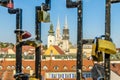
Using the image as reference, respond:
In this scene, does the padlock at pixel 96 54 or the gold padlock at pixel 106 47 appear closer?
the gold padlock at pixel 106 47

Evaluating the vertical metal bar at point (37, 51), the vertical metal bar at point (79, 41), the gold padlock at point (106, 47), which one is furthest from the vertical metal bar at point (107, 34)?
the vertical metal bar at point (37, 51)

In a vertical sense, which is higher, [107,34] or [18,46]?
[107,34]

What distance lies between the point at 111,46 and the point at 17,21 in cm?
178

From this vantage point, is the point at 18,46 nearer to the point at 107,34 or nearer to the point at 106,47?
the point at 107,34

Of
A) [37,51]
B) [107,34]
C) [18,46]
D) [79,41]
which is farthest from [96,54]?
[18,46]

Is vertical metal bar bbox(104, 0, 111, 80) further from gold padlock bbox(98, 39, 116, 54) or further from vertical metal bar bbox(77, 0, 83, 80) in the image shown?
vertical metal bar bbox(77, 0, 83, 80)

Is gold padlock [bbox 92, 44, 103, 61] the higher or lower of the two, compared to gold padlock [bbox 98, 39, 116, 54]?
lower

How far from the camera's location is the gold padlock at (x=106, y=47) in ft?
15.8

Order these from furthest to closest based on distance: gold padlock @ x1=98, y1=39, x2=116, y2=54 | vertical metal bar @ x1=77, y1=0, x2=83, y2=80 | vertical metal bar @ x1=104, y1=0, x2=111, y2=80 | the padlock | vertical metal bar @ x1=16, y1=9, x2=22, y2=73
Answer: vertical metal bar @ x1=16, y1=9, x2=22, y2=73 < vertical metal bar @ x1=77, y1=0, x2=83, y2=80 < the padlock < vertical metal bar @ x1=104, y1=0, x2=111, y2=80 < gold padlock @ x1=98, y1=39, x2=116, y2=54

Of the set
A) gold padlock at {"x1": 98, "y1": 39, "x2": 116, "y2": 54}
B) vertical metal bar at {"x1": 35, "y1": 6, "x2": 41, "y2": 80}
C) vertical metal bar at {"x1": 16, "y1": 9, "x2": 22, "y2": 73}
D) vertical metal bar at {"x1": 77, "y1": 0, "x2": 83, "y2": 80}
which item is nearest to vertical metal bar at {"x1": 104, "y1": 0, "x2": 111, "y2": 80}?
gold padlock at {"x1": 98, "y1": 39, "x2": 116, "y2": 54}

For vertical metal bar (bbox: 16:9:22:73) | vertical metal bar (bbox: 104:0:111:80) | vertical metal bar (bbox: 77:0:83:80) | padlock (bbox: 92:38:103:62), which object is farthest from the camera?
vertical metal bar (bbox: 16:9:22:73)

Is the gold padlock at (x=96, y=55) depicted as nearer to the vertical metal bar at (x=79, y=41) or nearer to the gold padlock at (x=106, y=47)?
the gold padlock at (x=106, y=47)

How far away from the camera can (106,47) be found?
4.79 metres

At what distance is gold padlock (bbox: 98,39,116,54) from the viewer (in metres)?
4.80
